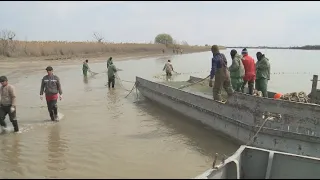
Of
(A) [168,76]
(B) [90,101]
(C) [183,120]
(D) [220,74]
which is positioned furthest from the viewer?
(A) [168,76]

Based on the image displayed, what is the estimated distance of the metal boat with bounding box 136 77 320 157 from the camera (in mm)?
7105

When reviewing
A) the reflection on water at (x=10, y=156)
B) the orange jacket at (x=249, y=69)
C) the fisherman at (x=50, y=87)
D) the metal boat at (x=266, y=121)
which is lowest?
the reflection on water at (x=10, y=156)

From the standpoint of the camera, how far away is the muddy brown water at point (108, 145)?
655cm

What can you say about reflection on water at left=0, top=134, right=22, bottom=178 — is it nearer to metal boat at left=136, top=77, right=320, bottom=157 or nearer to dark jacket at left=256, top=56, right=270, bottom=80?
metal boat at left=136, top=77, right=320, bottom=157

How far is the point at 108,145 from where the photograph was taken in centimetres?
812

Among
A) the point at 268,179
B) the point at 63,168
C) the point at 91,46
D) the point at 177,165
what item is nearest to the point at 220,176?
the point at 268,179

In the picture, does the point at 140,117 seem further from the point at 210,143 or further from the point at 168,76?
the point at 168,76

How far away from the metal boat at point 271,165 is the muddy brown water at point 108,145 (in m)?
0.97

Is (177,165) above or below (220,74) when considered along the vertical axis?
below

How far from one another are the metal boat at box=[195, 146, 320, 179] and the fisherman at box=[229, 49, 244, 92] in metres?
5.37

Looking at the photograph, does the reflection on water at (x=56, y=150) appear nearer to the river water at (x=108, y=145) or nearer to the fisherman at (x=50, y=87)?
the river water at (x=108, y=145)

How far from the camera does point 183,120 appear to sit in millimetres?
11172

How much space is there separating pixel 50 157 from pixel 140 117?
15.3 ft

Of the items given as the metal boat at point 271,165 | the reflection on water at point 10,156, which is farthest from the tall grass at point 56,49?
the metal boat at point 271,165
